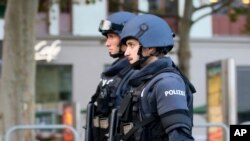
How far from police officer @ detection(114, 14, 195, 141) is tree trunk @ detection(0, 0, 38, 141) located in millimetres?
7893

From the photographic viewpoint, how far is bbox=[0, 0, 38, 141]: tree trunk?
12.6m

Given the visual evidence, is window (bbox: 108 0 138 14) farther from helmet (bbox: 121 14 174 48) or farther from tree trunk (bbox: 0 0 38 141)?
helmet (bbox: 121 14 174 48)

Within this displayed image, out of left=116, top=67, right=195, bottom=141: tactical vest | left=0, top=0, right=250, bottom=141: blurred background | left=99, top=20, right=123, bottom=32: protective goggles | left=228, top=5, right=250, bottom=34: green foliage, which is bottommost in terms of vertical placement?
left=0, top=0, right=250, bottom=141: blurred background

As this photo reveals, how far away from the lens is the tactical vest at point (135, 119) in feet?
14.7

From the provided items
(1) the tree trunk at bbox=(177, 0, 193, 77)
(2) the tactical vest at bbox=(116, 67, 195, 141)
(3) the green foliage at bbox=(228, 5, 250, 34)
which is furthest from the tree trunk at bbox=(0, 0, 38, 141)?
(2) the tactical vest at bbox=(116, 67, 195, 141)

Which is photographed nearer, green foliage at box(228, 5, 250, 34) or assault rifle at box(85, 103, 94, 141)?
assault rifle at box(85, 103, 94, 141)

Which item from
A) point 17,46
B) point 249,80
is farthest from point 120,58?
point 249,80

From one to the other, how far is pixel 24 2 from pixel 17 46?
79 cm

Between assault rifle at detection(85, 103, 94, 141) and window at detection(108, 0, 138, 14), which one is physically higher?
window at detection(108, 0, 138, 14)

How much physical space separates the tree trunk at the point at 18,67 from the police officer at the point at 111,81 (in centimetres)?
621

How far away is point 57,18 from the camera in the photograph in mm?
25484

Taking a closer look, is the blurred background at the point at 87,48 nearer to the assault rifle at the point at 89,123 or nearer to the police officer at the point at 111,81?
the assault rifle at the point at 89,123

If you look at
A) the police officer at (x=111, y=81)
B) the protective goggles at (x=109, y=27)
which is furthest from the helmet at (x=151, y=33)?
the protective goggles at (x=109, y=27)

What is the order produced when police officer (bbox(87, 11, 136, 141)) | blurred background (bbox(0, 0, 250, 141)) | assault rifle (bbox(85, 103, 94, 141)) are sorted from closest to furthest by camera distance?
police officer (bbox(87, 11, 136, 141)), assault rifle (bbox(85, 103, 94, 141)), blurred background (bbox(0, 0, 250, 141))
